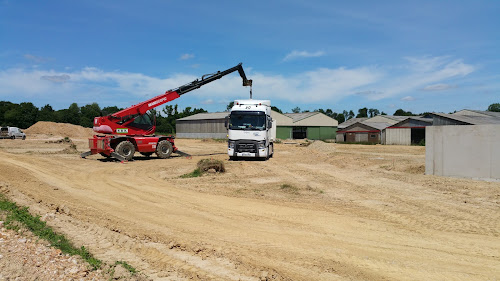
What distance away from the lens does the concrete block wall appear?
13672mm

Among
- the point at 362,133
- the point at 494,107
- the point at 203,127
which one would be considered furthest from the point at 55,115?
the point at 494,107

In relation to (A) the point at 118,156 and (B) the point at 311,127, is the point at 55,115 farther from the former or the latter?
(A) the point at 118,156

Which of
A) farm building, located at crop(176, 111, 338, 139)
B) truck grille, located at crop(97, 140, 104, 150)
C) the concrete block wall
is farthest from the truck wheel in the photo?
farm building, located at crop(176, 111, 338, 139)

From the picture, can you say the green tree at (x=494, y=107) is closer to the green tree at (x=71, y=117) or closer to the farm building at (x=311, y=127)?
the farm building at (x=311, y=127)

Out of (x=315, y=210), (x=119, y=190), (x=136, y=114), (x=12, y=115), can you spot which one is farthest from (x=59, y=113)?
(x=315, y=210)

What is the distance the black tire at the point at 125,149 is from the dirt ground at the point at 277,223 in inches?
228

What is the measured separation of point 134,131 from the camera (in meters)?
21.9

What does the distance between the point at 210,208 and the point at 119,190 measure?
419cm

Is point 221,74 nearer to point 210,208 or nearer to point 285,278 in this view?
point 210,208

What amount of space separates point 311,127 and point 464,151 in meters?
46.2

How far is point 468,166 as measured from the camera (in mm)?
14398

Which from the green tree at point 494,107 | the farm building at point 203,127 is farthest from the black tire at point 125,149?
the green tree at point 494,107

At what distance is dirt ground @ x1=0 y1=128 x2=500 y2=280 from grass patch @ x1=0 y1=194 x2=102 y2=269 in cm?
28

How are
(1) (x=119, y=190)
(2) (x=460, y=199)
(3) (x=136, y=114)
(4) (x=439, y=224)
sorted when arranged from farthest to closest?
(3) (x=136, y=114)
(1) (x=119, y=190)
(2) (x=460, y=199)
(4) (x=439, y=224)
